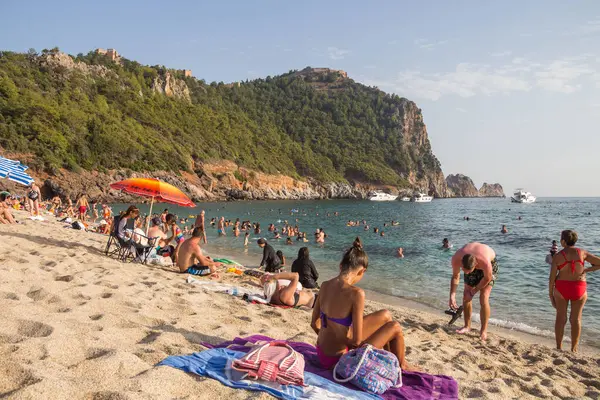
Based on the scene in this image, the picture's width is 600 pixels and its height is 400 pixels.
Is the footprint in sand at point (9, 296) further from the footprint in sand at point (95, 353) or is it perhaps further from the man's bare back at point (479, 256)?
the man's bare back at point (479, 256)

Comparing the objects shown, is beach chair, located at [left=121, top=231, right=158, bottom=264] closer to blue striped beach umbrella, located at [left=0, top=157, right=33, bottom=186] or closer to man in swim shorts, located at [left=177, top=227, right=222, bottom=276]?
man in swim shorts, located at [left=177, top=227, right=222, bottom=276]

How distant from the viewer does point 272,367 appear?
3.33 meters

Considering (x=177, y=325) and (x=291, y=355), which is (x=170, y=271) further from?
(x=291, y=355)

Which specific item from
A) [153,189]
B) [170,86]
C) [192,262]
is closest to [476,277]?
[192,262]

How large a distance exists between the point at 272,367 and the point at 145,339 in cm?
152

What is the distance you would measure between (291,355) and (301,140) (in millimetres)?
124805

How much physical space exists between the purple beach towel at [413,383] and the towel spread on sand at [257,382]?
0.58 feet

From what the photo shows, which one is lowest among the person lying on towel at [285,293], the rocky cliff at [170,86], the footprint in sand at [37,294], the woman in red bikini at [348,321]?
the person lying on towel at [285,293]

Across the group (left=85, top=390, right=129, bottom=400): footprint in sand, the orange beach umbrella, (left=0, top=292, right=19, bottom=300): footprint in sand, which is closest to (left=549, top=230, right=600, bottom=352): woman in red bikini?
(left=85, top=390, right=129, bottom=400): footprint in sand

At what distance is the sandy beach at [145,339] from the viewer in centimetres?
295

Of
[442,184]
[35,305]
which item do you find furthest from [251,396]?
[442,184]

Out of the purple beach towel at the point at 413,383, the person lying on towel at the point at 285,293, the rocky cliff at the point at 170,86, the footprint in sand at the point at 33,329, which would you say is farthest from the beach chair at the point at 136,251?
the rocky cliff at the point at 170,86

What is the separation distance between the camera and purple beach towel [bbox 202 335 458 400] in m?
3.53

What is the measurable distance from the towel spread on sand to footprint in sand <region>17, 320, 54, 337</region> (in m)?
1.18
